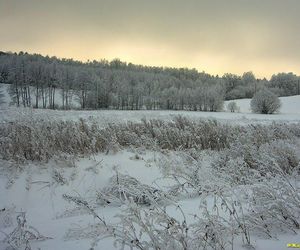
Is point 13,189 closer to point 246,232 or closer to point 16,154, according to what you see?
point 16,154

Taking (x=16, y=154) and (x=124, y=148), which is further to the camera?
(x=124, y=148)

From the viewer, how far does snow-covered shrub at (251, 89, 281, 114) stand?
60656 mm

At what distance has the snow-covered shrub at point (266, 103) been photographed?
60.7 metres

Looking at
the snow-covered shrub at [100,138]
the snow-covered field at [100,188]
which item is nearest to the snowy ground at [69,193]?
the snow-covered field at [100,188]

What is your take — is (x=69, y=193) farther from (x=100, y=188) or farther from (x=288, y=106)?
(x=288, y=106)

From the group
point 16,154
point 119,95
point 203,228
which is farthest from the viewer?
point 119,95

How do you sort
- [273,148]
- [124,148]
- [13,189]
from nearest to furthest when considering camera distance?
[13,189], [273,148], [124,148]

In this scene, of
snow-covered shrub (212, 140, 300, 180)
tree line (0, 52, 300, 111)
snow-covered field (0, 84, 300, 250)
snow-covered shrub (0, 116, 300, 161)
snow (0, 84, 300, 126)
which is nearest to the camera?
snow-covered field (0, 84, 300, 250)

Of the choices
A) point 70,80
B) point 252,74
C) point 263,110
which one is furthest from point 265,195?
point 252,74

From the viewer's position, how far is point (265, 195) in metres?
4.06

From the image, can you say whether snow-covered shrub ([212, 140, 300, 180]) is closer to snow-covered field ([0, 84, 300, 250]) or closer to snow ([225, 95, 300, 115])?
snow-covered field ([0, 84, 300, 250])

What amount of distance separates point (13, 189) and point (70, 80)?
8561 cm

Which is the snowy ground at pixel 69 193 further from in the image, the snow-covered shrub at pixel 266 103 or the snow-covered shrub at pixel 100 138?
the snow-covered shrub at pixel 266 103


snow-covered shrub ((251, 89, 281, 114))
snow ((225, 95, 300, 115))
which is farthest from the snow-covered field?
snow ((225, 95, 300, 115))
